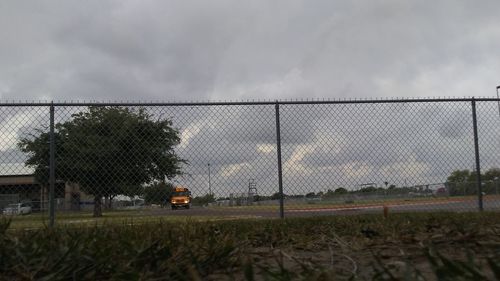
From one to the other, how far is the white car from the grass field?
13.5 feet

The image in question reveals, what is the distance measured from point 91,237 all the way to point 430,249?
2.15 meters

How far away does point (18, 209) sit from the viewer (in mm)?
8016

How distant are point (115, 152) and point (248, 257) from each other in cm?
650

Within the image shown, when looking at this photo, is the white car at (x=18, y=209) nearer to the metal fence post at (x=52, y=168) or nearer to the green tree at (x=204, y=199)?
the metal fence post at (x=52, y=168)

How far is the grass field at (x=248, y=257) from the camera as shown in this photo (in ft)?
6.95

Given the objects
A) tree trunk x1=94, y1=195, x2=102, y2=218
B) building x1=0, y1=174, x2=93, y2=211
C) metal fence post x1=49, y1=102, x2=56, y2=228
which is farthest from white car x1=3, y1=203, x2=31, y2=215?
tree trunk x1=94, y1=195, x2=102, y2=218

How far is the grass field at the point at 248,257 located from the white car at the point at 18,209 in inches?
162

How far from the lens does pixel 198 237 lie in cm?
378

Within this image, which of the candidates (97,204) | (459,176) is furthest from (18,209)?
(459,176)

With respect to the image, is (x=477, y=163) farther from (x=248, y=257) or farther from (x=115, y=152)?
(x=248, y=257)

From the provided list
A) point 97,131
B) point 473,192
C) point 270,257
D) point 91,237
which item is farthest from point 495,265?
point 473,192

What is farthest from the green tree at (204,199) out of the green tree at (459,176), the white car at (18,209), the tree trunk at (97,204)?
the green tree at (459,176)

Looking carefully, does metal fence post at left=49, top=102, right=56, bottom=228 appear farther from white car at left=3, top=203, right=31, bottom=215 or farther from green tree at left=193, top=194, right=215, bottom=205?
green tree at left=193, top=194, right=215, bottom=205

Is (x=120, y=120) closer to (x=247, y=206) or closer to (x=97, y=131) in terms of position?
(x=97, y=131)
